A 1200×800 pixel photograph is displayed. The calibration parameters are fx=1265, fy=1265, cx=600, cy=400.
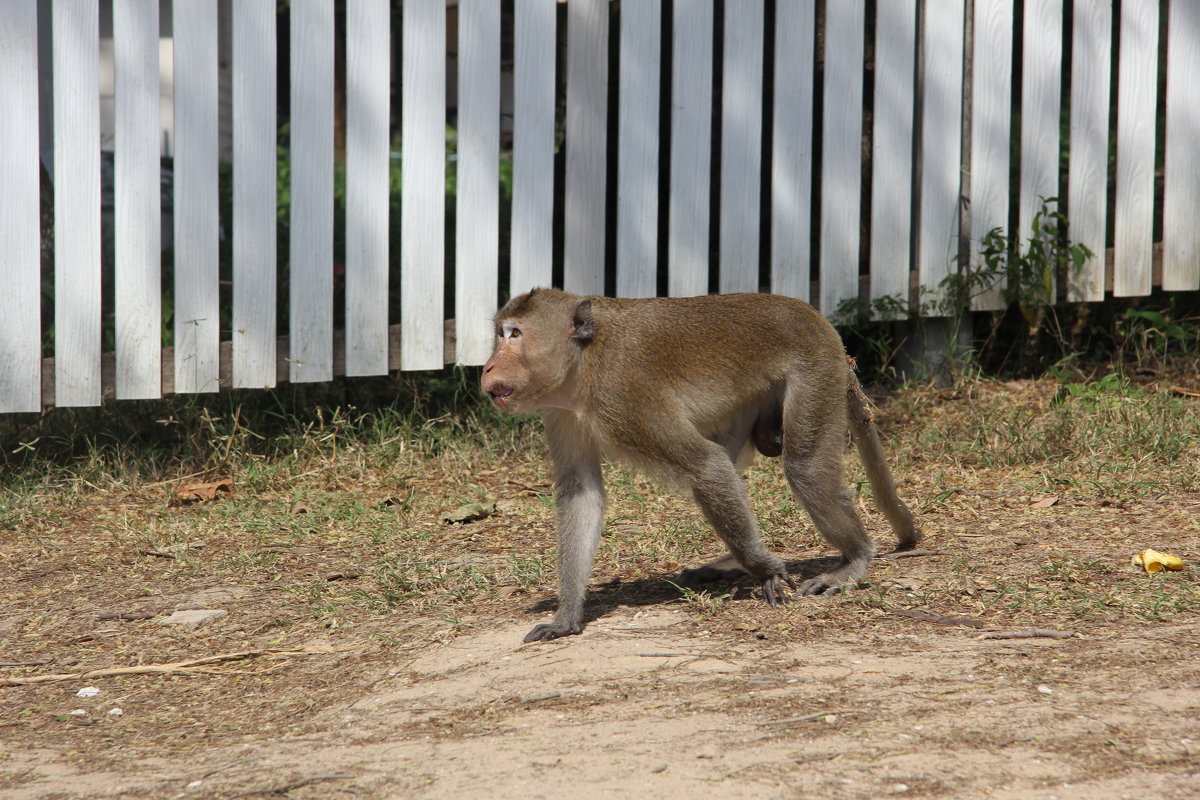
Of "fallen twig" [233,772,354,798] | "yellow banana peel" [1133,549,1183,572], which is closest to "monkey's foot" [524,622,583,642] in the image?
"fallen twig" [233,772,354,798]

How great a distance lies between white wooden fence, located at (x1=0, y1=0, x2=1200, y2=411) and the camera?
6062 millimetres

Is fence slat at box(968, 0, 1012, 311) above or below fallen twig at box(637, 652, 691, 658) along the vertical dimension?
above

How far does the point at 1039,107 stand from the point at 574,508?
14.0 feet

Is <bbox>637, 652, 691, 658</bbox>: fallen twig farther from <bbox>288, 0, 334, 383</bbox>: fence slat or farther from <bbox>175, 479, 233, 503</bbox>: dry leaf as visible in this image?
<bbox>175, 479, 233, 503</bbox>: dry leaf

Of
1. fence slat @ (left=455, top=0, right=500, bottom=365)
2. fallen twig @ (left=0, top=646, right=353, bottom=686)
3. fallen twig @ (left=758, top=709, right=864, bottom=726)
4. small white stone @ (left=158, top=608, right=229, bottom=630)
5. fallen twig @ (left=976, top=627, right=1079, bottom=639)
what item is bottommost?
fallen twig @ (left=0, top=646, right=353, bottom=686)

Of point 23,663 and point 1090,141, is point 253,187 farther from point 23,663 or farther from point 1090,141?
point 1090,141

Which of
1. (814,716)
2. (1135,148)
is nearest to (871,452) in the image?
(814,716)

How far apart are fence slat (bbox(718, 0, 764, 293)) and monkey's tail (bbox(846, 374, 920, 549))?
2.17 m

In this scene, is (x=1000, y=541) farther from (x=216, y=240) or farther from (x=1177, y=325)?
(x=216, y=240)

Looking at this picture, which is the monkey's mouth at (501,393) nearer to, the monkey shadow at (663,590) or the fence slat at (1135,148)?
the monkey shadow at (663,590)

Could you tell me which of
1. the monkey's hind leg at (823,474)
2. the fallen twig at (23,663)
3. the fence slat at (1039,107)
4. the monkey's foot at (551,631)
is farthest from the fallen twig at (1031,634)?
the fence slat at (1039,107)

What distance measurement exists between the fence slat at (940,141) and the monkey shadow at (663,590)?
2.72 m

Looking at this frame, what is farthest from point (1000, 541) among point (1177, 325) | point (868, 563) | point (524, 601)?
point (1177, 325)

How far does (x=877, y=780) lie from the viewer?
290 cm
